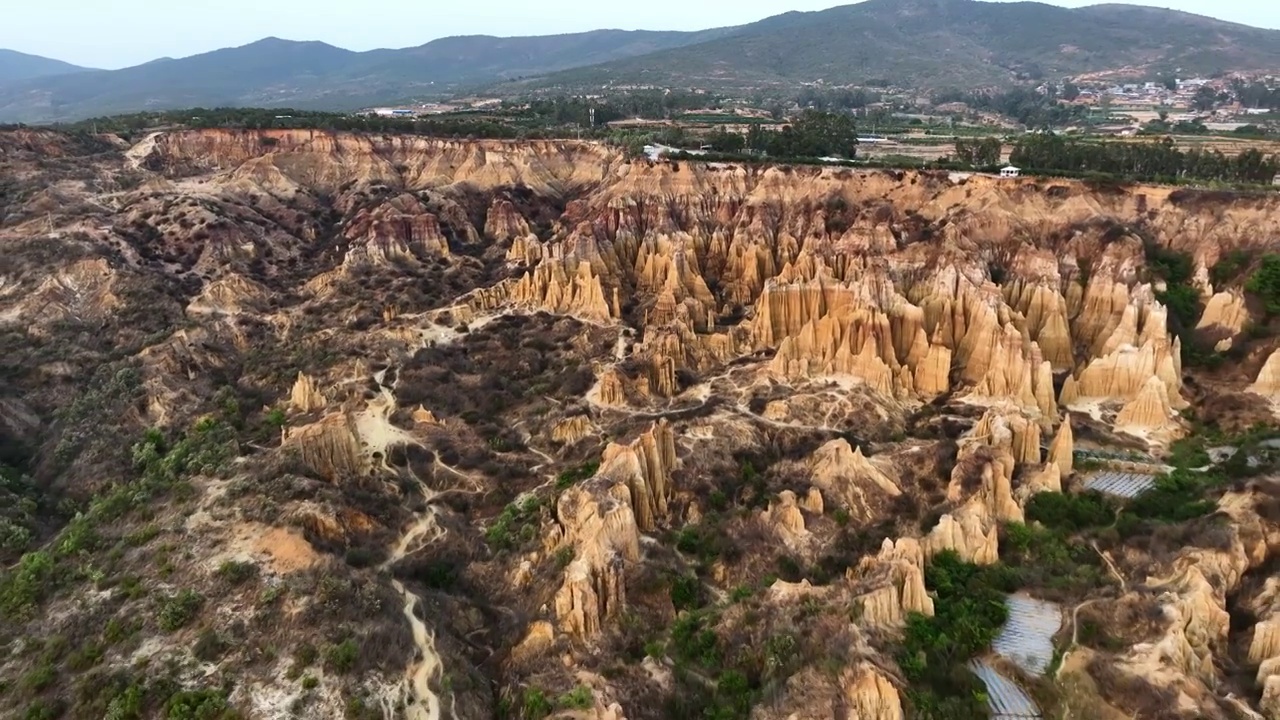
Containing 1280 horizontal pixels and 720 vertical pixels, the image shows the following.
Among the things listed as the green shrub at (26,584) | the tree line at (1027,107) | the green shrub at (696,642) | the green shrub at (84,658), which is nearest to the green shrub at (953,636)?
the green shrub at (696,642)

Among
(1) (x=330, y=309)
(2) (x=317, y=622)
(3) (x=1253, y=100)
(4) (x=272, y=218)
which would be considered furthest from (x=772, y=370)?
(3) (x=1253, y=100)

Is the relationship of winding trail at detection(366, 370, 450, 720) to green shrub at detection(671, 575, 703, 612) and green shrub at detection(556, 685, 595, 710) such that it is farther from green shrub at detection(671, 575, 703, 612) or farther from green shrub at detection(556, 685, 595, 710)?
green shrub at detection(671, 575, 703, 612)

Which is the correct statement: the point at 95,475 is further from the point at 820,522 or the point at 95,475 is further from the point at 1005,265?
the point at 1005,265

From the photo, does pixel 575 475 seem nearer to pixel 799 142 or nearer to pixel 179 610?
pixel 179 610

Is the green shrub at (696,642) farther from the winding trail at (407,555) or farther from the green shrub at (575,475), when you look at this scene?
the green shrub at (575,475)

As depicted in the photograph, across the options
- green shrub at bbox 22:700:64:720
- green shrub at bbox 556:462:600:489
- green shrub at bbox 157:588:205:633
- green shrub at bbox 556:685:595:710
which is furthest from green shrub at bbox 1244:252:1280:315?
green shrub at bbox 22:700:64:720

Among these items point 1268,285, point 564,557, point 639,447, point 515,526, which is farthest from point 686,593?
point 1268,285
